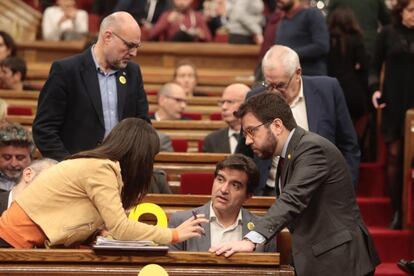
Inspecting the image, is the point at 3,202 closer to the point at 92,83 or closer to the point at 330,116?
the point at 92,83

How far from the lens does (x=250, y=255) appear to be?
4152 millimetres

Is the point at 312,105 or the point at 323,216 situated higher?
the point at 312,105

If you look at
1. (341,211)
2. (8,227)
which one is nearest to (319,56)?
(341,211)

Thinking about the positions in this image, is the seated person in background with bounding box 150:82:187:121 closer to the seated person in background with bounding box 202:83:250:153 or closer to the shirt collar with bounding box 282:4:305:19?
the seated person in background with bounding box 202:83:250:153

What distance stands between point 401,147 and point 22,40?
18.3 ft

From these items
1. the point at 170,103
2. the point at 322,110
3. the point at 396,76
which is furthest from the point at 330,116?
the point at 170,103

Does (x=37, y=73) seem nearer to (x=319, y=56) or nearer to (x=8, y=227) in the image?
(x=319, y=56)

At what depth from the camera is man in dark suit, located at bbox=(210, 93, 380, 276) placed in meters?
4.39

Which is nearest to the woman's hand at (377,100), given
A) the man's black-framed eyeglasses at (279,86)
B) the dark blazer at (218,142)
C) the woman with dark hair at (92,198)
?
the dark blazer at (218,142)

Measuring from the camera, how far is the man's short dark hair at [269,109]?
174 inches

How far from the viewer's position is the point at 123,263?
4.12 meters

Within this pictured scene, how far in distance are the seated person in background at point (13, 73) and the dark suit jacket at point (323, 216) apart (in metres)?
4.40

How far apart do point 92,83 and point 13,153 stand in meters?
0.71

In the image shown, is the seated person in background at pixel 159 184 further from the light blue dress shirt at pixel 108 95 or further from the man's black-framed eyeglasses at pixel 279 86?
the man's black-framed eyeglasses at pixel 279 86
